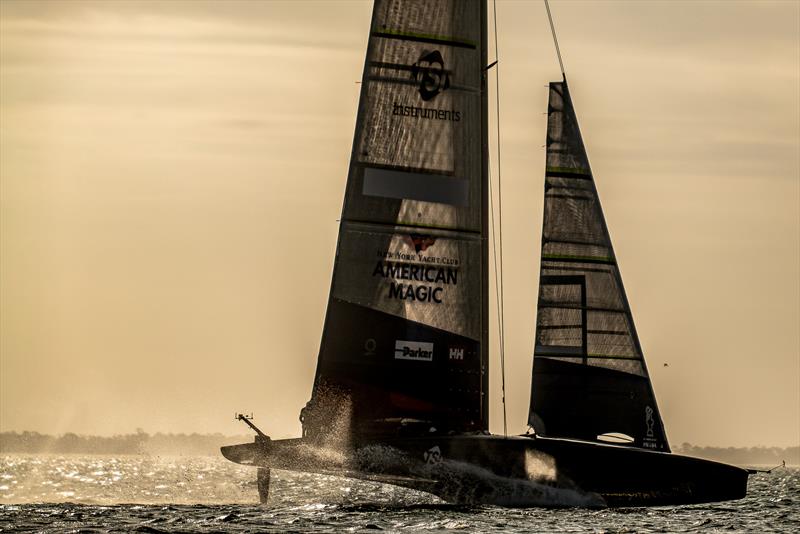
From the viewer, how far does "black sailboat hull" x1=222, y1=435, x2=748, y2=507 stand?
1217 inches

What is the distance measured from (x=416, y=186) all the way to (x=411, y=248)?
1.32 m

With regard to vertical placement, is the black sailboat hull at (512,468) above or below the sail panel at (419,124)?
below

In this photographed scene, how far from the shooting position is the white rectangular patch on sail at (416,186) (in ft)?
105

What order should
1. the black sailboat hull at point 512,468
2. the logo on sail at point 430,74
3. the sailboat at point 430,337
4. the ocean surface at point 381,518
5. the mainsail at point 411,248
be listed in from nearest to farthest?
the ocean surface at point 381,518
the black sailboat hull at point 512,468
the sailboat at point 430,337
the mainsail at point 411,248
the logo on sail at point 430,74

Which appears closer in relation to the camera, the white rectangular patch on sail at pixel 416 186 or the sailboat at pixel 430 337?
the sailboat at pixel 430 337

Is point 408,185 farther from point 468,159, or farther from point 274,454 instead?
point 274,454

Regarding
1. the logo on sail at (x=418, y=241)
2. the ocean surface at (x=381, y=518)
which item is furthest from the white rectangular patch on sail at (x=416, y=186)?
the ocean surface at (x=381, y=518)

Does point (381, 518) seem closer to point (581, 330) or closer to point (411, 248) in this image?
point (411, 248)

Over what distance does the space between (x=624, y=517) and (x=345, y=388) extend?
6.34 meters

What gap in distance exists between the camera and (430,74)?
32.7 meters

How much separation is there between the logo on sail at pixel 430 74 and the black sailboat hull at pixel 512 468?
7.41m

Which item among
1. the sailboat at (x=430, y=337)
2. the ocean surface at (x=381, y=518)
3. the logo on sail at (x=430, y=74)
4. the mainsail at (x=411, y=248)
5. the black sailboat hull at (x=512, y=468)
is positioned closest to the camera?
the ocean surface at (x=381, y=518)

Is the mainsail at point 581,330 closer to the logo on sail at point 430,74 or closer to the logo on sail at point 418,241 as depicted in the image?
the logo on sail at point 418,241

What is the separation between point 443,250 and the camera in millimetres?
32438
